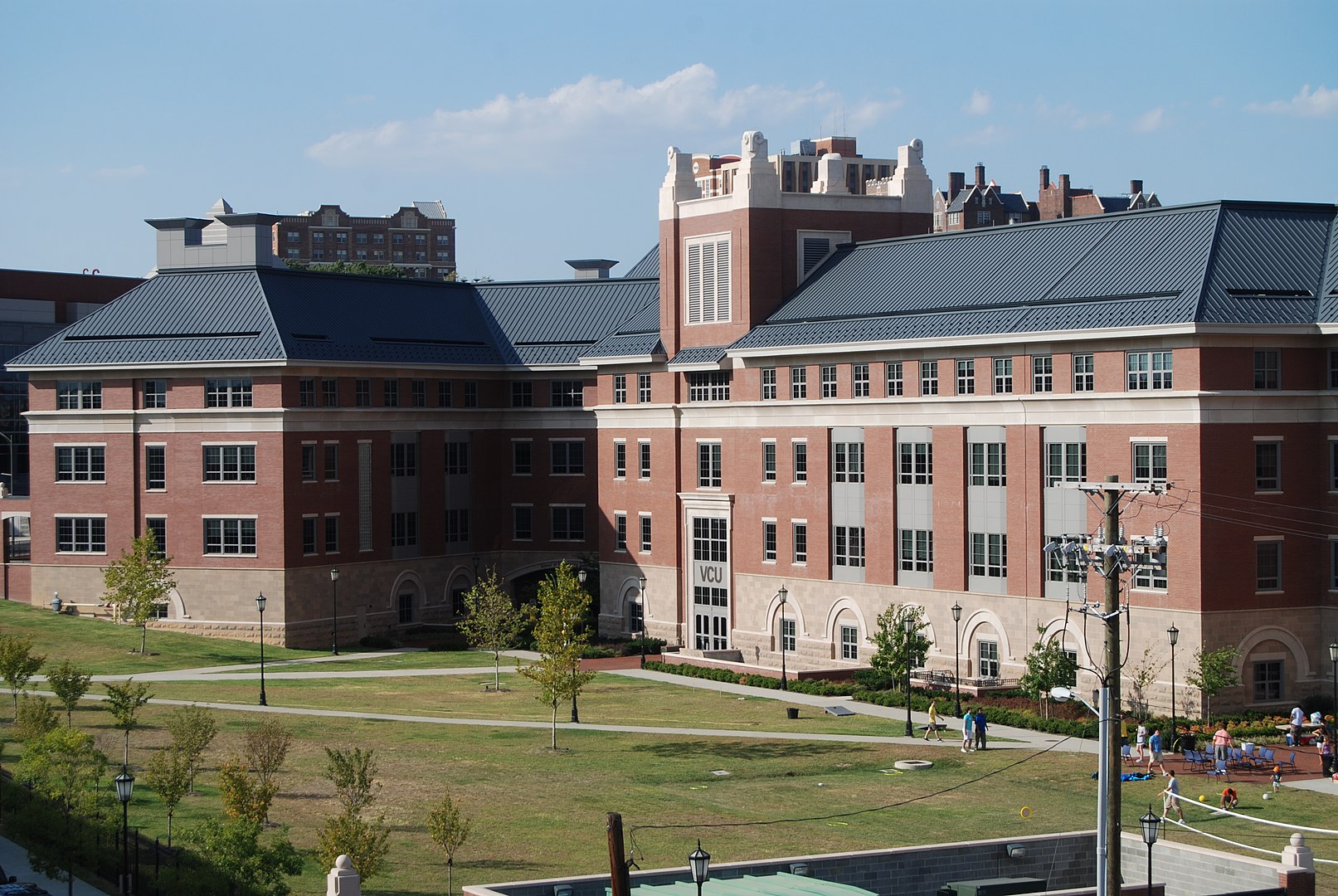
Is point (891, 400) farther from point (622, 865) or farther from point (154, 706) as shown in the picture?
point (622, 865)

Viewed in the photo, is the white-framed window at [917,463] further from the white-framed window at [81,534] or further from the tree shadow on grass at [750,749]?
the white-framed window at [81,534]

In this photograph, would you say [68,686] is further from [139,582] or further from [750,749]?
[139,582]

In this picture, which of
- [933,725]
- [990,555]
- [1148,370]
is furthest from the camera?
[990,555]

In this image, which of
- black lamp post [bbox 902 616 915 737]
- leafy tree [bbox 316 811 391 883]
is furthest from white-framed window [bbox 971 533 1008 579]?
leafy tree [bbox 316 811 391 883]

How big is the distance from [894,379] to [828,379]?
153 inches

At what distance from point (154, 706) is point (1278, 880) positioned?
37424 mm

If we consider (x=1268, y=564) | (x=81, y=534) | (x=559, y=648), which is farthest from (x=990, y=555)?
(x=81, y=534)

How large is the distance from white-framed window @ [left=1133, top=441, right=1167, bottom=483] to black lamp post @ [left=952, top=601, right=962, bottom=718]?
7733 mm

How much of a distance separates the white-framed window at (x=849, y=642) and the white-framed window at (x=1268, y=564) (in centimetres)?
1736

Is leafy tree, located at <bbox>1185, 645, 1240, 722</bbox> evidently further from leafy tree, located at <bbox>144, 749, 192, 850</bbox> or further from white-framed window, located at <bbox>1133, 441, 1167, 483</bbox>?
leafy tree, located at <bbox>144, 749, 192, 850</bbox>

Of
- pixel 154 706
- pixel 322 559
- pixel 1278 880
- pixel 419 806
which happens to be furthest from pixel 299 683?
pixel 1278 880

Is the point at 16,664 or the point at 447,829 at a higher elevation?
the point at 16,664

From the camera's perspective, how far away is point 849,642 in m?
71.8

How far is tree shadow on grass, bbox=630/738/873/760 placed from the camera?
5347 cm
